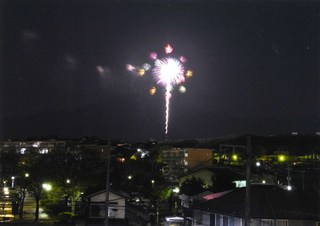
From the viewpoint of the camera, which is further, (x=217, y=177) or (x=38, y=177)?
(x=217, y=177)

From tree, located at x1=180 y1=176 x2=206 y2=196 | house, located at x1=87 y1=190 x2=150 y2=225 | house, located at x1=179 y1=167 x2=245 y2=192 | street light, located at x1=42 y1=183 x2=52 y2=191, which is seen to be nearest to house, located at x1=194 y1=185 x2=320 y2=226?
house, located at x1=87 y1=190 x2=150 y2=225

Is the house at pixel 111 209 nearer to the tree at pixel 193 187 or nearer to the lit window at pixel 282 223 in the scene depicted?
the lit window at pixel 282 223

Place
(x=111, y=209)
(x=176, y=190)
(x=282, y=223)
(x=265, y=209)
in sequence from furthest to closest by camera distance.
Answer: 1. (x=176, y=190)
2. (x=111, y=209)
3. (x=265, y=209)
4. (x=282, y=223)

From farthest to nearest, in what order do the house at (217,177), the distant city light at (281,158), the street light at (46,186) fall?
the distant city light at (281,158) < the house at (217,177) < the street light at (46,186)

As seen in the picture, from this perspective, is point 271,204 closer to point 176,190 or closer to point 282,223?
point 282,223

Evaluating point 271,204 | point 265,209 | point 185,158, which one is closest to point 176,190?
point 185,158

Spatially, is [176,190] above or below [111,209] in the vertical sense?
above

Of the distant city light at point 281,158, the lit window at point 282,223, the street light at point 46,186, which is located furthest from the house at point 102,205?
the distant city light at point 281,158
